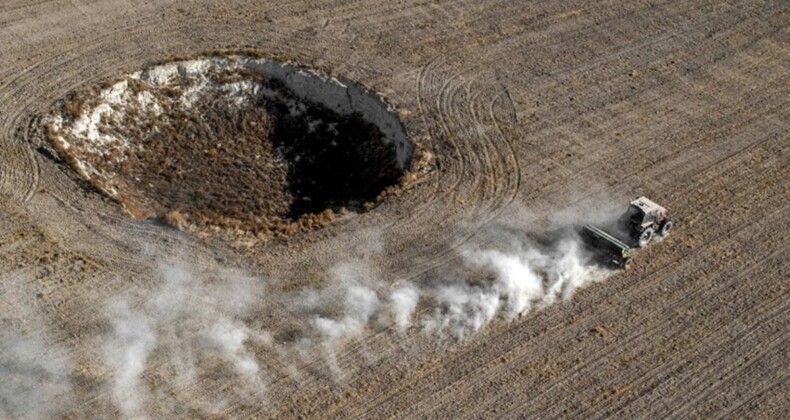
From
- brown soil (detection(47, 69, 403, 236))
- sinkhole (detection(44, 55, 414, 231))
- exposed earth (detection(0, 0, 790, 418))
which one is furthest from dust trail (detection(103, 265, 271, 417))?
sinkhole (detection(44, 55, 414, 231))

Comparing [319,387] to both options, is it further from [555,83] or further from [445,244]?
[555,83]

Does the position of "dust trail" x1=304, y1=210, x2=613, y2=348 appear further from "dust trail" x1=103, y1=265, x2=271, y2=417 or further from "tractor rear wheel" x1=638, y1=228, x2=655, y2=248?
"dust trail" x1=103, y1=265, x2=271, y2=417

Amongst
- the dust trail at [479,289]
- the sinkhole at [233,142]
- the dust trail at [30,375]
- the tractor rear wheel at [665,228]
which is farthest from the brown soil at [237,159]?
the tractor rear wheel at [665,228]

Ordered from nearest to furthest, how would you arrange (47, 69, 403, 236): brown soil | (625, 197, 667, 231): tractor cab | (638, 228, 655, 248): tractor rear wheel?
1. (625, 197, 667, 231): tractor cab
2. (638, 228, 655, 248): tractor rear wheel
3. (47, 69, 403, 236): brown soil

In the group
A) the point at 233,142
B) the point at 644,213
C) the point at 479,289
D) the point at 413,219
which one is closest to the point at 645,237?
the point at 644,213

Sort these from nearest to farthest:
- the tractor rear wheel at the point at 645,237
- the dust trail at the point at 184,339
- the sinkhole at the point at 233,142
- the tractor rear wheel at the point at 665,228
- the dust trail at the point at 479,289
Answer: the dust trail at the point at 184,339, the dust trail at the point at 479,289, the tractor rear wheel at the point at 645,237, the tractor rear wheel at the point at 665,228, the sinkhole at the point at 233,142

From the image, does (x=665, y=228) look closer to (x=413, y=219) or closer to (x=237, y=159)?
(x=413, y=219)

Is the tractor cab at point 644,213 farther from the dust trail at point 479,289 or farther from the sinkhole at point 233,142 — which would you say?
the sinkhole at point 233,142

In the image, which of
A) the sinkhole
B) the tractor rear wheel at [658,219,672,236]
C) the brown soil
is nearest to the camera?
the tractor rear wheel at [658,219,672,236]
